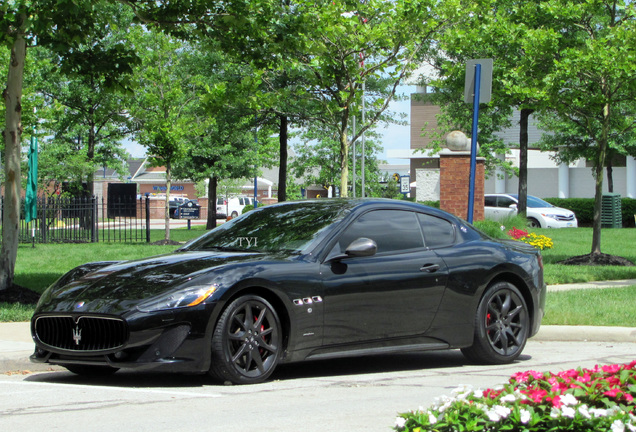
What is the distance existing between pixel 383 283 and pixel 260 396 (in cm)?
155

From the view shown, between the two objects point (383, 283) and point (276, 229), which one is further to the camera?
point (276, 229)

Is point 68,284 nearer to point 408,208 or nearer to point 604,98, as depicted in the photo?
point 408,208

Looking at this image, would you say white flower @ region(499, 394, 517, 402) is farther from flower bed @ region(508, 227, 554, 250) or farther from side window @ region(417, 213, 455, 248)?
flower bed @ region(508, 227, 554, 250)

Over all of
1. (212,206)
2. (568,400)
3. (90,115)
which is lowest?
(568,400)

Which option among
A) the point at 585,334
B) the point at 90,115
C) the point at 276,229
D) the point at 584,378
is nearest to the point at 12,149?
the point at 276,229

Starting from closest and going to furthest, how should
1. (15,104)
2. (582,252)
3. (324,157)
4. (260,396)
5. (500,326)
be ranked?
1. (260,396)
2. (500,326)
3. (15,104)
4. (582,252)
5. (324,157)

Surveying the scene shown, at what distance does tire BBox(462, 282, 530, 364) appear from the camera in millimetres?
7199

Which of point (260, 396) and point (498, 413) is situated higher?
point (498, 413)

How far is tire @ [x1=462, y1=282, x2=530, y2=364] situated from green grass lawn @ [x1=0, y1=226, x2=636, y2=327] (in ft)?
6.50

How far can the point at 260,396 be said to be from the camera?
5617 mm

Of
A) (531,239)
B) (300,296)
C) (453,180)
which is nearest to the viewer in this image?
(300,296)

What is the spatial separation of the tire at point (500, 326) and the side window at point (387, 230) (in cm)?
83

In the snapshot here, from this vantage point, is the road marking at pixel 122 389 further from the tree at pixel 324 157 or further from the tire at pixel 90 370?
the tree at pixel 324 157

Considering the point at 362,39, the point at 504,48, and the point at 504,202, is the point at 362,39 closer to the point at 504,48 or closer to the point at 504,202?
the point at 504,48
